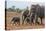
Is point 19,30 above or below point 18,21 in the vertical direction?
below

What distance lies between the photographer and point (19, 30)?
109 cm

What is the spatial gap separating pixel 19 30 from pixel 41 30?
0.28 metres

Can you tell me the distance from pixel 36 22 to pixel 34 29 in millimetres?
92

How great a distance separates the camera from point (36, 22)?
112 cm

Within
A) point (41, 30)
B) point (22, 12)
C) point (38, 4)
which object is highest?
point (38, 4)

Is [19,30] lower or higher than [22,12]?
lower

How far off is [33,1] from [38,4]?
0.25 ft

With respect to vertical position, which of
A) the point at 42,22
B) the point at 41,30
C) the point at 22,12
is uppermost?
the point at 22,12

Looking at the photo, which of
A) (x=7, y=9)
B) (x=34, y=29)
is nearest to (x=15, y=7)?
(x=7, y=9)
